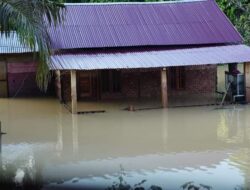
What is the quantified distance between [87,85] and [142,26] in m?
3.64

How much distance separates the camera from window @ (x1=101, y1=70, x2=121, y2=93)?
23438 millimetres

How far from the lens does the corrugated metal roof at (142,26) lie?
22594 millimetres

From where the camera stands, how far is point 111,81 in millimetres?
23594

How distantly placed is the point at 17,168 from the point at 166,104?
9.28m

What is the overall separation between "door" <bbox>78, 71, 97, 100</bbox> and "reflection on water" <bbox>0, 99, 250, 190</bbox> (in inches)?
68.1

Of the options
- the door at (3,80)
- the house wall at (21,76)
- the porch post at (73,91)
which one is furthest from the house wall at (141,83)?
the door at (3,80)

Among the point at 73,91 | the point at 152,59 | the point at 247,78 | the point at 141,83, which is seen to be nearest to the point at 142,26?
the point at 141,83

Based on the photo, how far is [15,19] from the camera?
11289 mm

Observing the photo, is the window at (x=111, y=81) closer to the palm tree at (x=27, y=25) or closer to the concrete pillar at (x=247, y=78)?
the concrete pillar at (x=247, y=78)

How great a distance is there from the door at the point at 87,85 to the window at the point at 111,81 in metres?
0.44

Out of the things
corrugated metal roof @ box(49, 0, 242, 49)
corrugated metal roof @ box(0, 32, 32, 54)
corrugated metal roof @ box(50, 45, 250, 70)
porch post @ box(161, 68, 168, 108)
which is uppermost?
corrugated metal roof @ box(49, 0, 242, 49)

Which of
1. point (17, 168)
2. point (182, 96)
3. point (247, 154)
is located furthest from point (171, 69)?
point (17, 168)

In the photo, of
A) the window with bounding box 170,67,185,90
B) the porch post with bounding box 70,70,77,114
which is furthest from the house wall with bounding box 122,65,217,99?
the porch post with bounding box 70,70,77,114

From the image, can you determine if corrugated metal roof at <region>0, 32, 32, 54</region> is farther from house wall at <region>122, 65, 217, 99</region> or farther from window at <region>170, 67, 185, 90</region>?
window at <region>170, 67, 185, 90</region>
